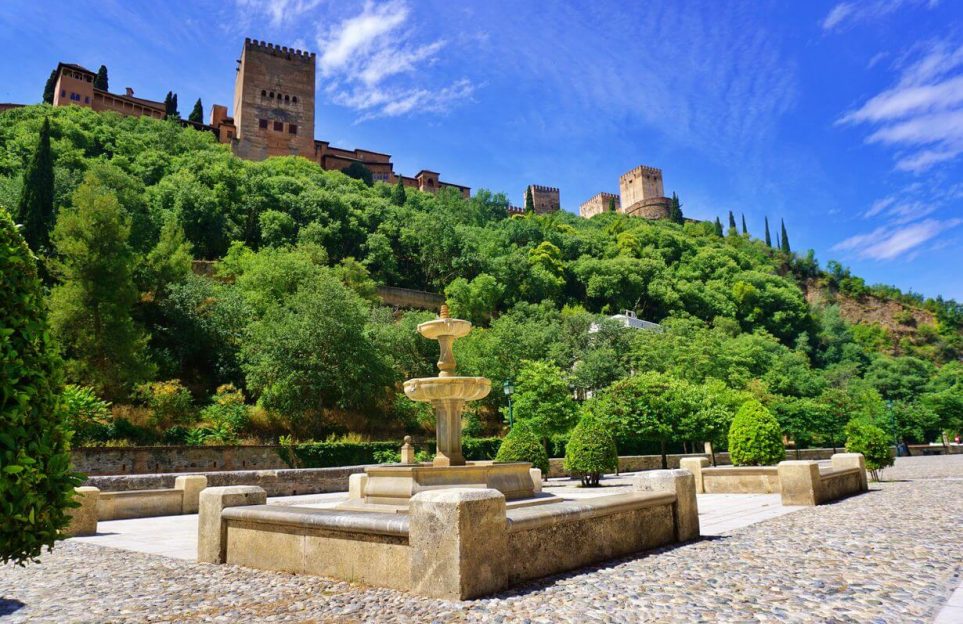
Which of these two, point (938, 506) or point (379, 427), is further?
point (379, 427)

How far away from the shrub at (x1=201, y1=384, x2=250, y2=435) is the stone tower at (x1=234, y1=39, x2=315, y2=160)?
6111 cm

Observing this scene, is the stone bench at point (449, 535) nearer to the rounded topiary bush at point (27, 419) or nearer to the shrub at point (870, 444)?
the rounded topiary bush at point (27, 419)

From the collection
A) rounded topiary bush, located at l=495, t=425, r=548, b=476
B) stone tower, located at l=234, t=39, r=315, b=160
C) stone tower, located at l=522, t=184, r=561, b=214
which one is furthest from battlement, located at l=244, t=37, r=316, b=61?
rounded topiary bush, located at l=495, t=425, r=548, b=476

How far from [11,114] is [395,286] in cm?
4235

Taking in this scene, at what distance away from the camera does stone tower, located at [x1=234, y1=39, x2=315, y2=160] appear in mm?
83312

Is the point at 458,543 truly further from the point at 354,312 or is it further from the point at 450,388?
the point at 354,312

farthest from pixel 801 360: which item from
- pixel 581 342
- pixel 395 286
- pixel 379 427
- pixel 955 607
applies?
pixel 955 607

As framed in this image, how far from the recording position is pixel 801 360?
198 ft

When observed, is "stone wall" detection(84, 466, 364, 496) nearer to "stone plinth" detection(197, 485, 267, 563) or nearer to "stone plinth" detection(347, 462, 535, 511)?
"stone plinth" detection(197, 485, 267, 563)

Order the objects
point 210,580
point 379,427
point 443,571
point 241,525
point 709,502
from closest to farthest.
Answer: point 443,571
point 210,580
point 241,525
point 709,502
point 379,427

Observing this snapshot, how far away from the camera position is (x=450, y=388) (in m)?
10.7

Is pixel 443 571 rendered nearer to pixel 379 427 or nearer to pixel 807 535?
pixel 807 535

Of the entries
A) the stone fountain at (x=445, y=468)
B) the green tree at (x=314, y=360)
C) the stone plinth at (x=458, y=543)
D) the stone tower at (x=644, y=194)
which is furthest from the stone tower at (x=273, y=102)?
the stone plinth at (x=458, y=543)

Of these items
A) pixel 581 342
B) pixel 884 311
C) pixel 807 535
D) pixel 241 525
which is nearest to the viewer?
pixel 241 525
